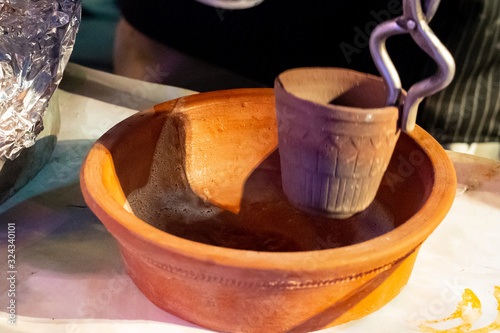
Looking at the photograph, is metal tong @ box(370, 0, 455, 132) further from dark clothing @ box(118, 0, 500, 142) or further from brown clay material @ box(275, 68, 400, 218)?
dark clothing @ box(118, 0, 500, 142)

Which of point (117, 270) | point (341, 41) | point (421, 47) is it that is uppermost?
point (421, 47)

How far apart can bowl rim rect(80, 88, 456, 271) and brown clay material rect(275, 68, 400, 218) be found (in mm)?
91

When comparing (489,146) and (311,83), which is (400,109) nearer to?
(311,83)

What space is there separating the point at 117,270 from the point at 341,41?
77 cm

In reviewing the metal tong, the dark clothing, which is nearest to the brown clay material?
the metal tong

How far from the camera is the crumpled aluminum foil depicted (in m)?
0.86

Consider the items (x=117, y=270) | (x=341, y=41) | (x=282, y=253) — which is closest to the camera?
(x=282, y=253)

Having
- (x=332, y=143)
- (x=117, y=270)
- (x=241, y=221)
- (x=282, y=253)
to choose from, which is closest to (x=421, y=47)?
(x=332, y=143)

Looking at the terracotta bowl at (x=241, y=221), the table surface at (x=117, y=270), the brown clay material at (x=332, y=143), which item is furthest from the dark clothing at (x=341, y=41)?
the brown clay material at (x=332, y=143)

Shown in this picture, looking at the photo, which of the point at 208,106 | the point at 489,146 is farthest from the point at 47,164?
the point at 489,146

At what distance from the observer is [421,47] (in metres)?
0.63

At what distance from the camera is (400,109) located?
2.22ft

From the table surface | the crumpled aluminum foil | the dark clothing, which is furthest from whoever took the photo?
the dark clothing

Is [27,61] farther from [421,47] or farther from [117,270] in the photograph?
[421,47]
